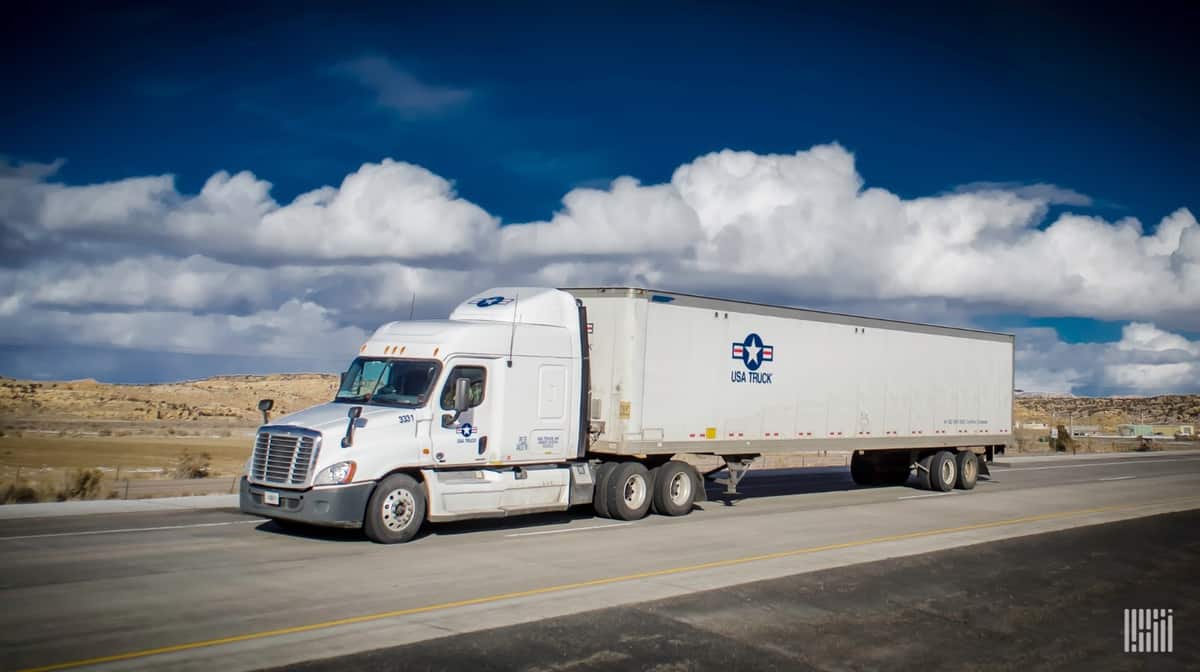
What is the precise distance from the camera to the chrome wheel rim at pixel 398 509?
13.7 meters

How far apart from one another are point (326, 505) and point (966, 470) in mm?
17849

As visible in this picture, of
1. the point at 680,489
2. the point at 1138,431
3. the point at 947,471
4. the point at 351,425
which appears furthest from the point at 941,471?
the point at 1138,431

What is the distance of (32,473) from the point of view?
29922mm

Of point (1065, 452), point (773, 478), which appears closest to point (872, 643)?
point (773, 478)

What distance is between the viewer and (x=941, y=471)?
2431 centimetres

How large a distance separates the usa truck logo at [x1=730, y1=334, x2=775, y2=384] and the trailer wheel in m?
7.59

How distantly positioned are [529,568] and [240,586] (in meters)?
3.46

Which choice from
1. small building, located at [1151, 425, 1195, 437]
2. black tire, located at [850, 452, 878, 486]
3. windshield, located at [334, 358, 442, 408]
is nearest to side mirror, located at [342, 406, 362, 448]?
windshield, located at [334, 358, 442, 408]

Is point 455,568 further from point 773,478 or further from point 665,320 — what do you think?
point 773,478

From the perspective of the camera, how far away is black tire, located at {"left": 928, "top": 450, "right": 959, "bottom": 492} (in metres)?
24.3

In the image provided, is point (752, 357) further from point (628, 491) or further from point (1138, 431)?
point (1138, 431)

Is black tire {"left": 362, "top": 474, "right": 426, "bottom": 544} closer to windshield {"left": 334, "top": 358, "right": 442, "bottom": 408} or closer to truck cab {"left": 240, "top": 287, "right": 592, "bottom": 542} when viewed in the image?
truck cab {"left": 240, "top": 287, "right": 592, "bottom": 542}

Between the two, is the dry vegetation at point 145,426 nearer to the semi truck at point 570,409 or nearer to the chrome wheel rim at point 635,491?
the semi truck at point 570,409

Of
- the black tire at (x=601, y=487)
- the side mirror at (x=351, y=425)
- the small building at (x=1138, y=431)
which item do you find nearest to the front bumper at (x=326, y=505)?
the side mirror at (x=351, y=425)
